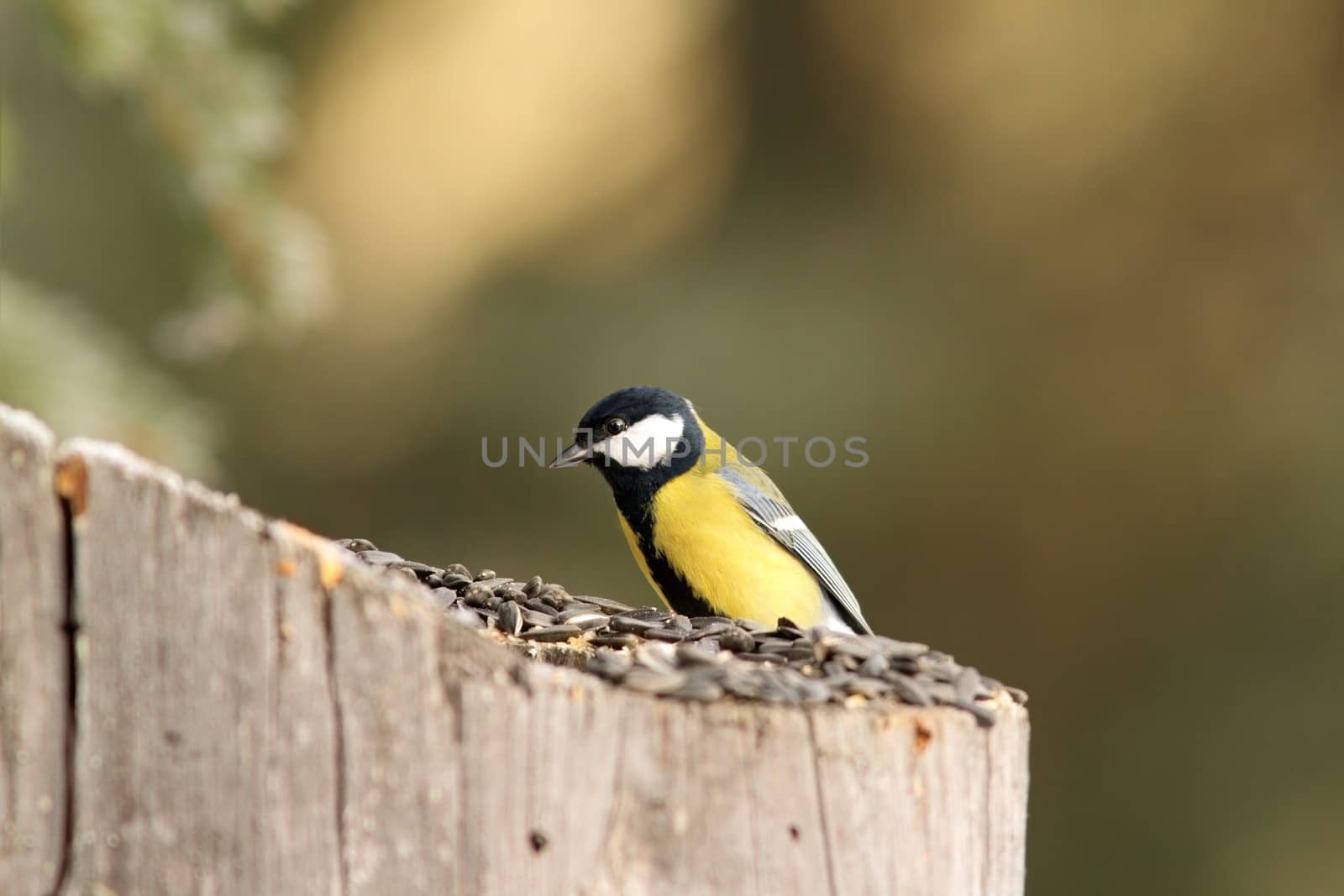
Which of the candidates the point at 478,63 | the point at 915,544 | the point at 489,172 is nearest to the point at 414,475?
the point at 489,172

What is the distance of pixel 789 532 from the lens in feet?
11.7

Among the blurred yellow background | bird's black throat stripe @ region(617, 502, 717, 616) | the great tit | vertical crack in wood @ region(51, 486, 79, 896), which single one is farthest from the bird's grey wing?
the blurred yellow background

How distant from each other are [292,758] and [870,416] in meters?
5.38

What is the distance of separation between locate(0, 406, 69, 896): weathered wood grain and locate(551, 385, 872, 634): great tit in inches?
81.1

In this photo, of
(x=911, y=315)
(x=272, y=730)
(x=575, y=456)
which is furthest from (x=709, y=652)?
(x=911, y=315)

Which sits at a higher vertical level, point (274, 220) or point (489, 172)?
point (489, 172)

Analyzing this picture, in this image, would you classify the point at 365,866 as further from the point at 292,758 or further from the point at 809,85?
the point at 809,85

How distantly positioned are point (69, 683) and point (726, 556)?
6.95 feet

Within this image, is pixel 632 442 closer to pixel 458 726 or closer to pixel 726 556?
pixel 726 556

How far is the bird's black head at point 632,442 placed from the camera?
351cm

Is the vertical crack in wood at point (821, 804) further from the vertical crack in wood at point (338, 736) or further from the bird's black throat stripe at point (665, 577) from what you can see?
the bird's black throat stripe at point (665, 577)

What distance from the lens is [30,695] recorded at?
1.36 m

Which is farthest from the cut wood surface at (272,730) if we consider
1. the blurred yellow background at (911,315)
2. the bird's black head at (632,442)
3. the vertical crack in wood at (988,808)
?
the blurred yellow background at (911,315)

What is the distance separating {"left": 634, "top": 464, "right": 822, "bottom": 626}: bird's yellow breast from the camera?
10.9ft
